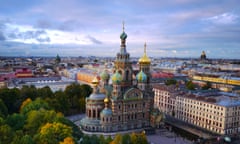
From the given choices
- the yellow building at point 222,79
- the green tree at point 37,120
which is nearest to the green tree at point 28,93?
the green tree at point 37,120

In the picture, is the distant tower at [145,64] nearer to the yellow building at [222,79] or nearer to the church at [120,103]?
the church at [120,103]

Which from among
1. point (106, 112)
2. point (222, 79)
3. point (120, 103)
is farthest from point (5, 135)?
point (222, 79)

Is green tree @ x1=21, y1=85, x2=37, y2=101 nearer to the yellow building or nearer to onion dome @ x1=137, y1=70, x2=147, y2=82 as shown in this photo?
onion dome @ x1=137, y1=70, x2=147, y2=82

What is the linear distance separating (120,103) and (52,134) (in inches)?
794

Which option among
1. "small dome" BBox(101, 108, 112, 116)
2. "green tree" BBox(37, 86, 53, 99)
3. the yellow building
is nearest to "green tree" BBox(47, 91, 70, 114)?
"green tree" BBox(37, 86, 53, 99)

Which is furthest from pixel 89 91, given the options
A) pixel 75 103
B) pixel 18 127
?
pixel 18 127

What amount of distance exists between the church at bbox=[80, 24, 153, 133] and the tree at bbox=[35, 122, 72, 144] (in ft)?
52.0

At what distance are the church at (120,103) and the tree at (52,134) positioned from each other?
1584 cm

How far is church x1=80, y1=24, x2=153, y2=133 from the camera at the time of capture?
5422 centimetres

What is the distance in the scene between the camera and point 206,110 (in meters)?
61.1

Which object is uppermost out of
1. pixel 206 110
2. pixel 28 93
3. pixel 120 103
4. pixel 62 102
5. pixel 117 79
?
pixel 117 79

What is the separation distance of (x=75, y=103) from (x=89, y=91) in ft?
29.7

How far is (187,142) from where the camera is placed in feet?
170

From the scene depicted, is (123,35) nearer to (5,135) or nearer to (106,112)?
(106,112)
